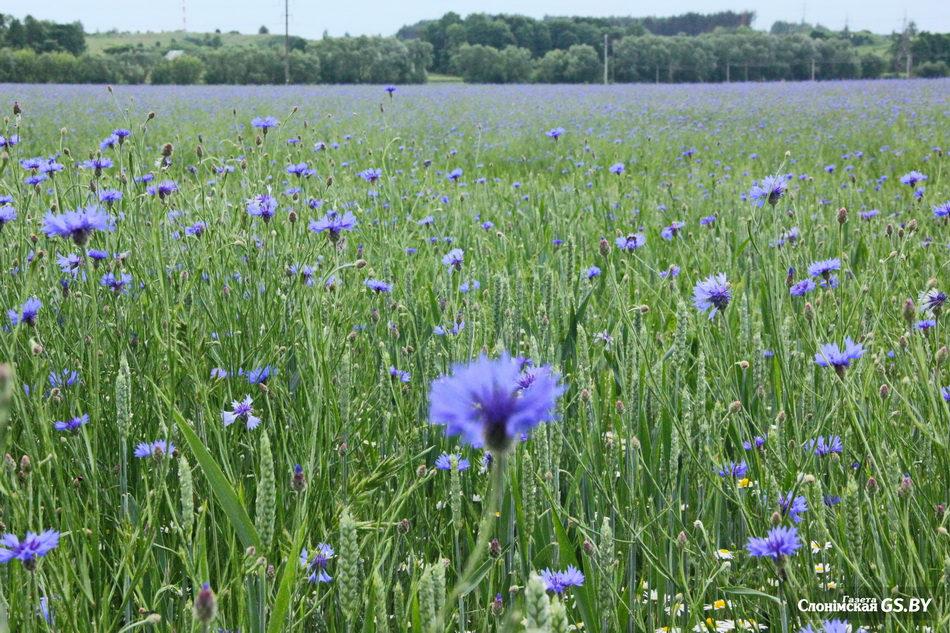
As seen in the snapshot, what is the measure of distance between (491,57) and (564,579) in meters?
30.0

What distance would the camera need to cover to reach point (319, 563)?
0.99 meters

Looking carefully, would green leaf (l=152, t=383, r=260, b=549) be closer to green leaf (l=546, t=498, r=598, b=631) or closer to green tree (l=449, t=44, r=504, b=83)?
green leaf (l=546, t=498, r=598, b=631)

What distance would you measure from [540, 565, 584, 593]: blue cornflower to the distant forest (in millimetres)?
20098

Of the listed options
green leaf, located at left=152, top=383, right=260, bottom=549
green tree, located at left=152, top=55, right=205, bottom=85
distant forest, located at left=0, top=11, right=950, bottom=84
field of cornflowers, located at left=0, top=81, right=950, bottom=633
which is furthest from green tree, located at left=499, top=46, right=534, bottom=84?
green leaf, located at left=152, top=383, right=260, bottom=549

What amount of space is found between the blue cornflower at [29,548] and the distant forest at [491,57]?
20.1 m

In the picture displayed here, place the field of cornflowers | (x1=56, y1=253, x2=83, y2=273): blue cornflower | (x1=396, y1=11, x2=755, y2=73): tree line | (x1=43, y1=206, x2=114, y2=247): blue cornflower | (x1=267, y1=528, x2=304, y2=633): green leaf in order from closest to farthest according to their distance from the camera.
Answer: (x1=267, y1=528, x2=304, y2=633): green leaf < the field of cornflowers < (x1=43, y1=206, x2=114, y2=247): blue cornflower < (x1=56, y1=253, x2=83, y2=273): blue cornflower < (x1=396, y1=11, x2=755, y2=73): tree line

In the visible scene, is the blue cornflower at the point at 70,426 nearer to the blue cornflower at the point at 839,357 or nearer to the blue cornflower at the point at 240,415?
the blue cornflower at the point at 240,415

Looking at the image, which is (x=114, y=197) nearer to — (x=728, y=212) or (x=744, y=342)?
(x=744, y=342)

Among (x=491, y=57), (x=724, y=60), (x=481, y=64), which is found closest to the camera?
(x=491, y=57)

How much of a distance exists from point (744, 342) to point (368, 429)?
76cm

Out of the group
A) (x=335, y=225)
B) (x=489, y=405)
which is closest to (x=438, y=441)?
(x=335, y=225)

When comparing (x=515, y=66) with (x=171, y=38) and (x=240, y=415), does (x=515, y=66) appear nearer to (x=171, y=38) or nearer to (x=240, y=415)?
(x=240, y=415)

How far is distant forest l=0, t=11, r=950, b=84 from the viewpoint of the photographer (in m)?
24.0

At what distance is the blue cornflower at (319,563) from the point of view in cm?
96
